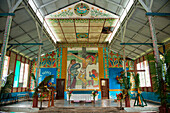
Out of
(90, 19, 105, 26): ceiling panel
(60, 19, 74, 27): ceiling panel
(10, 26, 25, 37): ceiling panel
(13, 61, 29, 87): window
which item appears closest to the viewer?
(10, 26, 25, 37): ceiling panel

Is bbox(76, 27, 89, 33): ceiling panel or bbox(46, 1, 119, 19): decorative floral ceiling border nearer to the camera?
bbox(46, 1, 119, 19): decorative floral ceiling border

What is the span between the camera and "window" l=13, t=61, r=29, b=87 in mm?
11317

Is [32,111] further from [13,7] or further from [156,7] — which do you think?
[156,7]

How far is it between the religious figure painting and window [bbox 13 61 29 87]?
14.6 feet

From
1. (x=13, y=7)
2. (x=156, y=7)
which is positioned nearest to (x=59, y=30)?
(x=13, y=7)

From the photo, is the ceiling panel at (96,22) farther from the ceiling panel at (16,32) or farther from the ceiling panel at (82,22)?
the ceiling panel at (16,32)

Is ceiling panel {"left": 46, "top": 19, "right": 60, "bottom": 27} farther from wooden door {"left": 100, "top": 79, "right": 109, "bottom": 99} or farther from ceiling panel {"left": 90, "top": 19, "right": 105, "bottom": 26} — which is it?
wooden door {"left": 100, "top": 79, "right": 109, "bottom": 99}

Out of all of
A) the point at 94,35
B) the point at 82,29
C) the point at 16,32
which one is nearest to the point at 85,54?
the point at 94,35

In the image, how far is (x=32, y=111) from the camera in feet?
23.1

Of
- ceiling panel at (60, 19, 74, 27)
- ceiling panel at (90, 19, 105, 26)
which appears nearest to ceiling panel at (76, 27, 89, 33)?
ceiling panel at (60, 19, 74, 27)

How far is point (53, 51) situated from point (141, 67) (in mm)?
9697

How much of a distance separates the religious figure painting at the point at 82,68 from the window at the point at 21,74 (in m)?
4.44

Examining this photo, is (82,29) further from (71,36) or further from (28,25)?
(28,25)

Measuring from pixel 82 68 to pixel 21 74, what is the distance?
20.1ft
